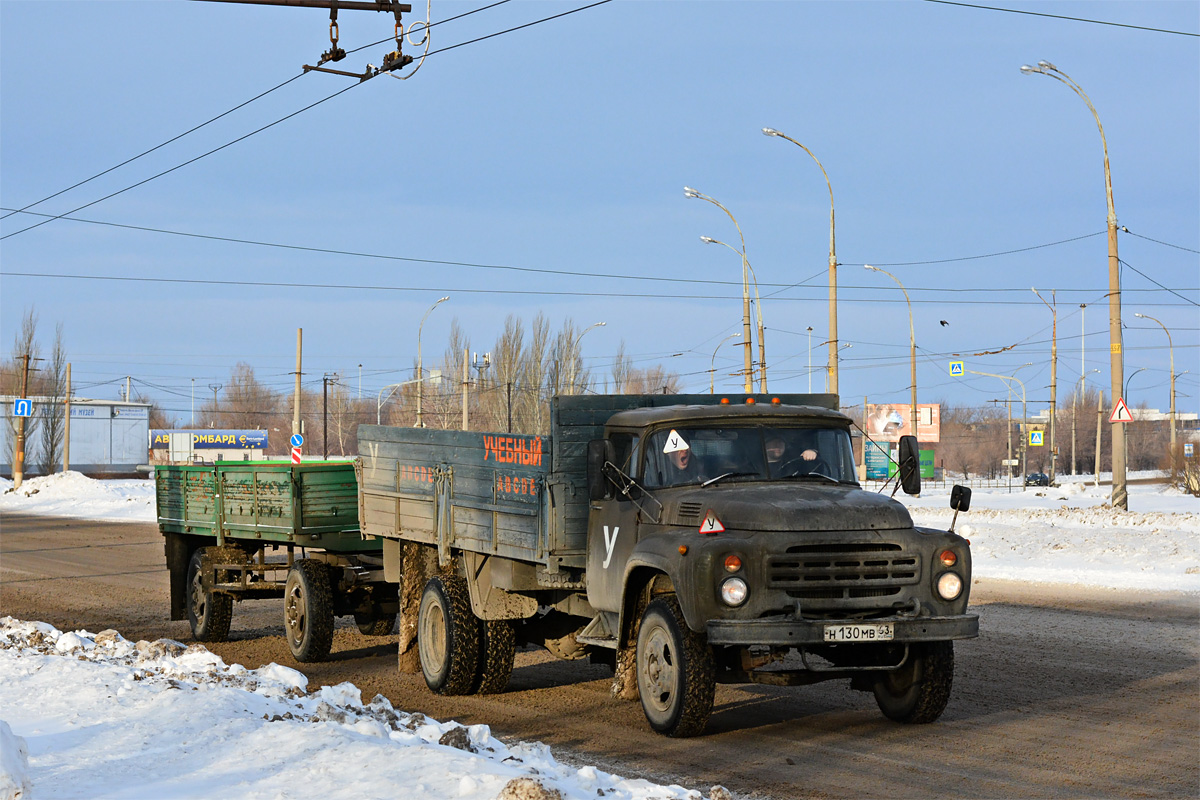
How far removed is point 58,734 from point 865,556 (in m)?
5.13

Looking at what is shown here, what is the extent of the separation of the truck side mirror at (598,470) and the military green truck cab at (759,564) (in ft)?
0.04

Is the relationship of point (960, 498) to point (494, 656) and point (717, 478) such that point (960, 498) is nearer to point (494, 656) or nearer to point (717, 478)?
point (717, 478)

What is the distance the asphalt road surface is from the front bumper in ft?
2.48

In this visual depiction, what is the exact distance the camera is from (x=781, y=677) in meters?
8.41

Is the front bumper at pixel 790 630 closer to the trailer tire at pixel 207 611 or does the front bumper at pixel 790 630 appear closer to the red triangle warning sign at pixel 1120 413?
the trailer tire at pixel 207 611

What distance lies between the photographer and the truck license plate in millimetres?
7895

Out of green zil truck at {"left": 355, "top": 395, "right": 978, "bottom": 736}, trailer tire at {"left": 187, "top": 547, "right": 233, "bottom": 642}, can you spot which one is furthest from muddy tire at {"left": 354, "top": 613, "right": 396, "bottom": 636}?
green zil truck at {"left": 355, "top": 395, "right": 978, "bottom": 736}

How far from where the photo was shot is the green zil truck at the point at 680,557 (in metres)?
8.06

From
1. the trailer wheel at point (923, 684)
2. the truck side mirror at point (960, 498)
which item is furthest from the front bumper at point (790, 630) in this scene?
the truck side mirror at point (960, 498)

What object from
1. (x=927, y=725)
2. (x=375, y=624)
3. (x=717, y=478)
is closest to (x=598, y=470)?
(x=717, y=478)

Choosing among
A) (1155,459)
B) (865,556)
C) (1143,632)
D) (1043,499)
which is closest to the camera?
(865,556)

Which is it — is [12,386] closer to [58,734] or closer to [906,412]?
[906,412]

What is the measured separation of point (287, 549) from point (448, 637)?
430cm

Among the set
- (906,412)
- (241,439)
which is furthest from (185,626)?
(241,439)
